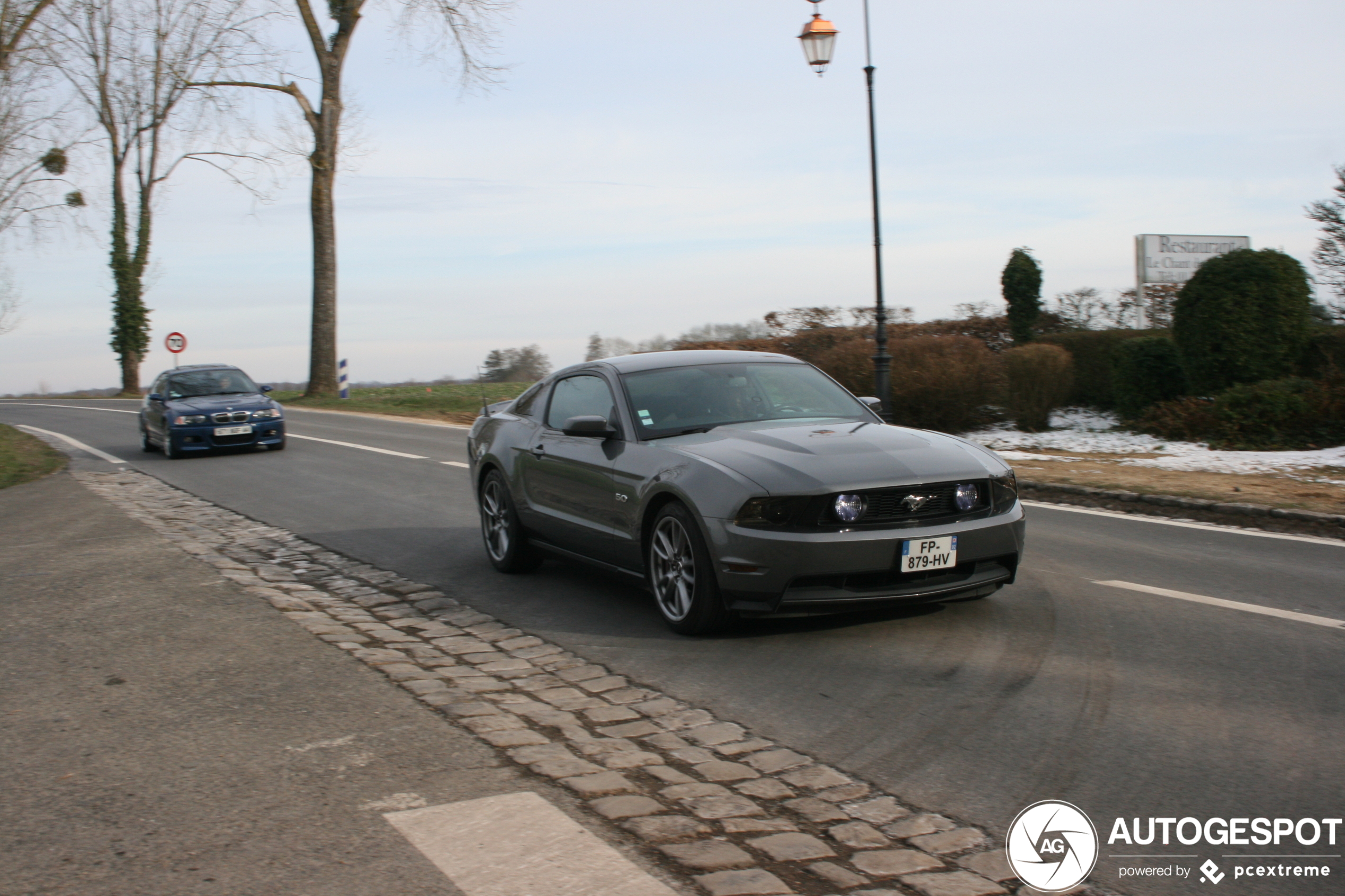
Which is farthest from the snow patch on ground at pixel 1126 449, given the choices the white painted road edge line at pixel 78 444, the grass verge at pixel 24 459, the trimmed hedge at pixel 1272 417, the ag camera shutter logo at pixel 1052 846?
the white painted road edge line at pixel 78 444

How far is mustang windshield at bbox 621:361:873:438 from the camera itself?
22.5 ft

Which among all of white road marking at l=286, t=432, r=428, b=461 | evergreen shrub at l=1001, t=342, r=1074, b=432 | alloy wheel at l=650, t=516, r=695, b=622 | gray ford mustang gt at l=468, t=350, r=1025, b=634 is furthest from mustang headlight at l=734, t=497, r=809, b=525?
evergreen shrub at l=1001, t=342, r=1074, b=432

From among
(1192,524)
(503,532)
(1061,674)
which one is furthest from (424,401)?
(1061,674)

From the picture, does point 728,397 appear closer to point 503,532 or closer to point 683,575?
point 683,575

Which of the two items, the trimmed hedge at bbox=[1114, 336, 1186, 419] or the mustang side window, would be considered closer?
the mustang side window

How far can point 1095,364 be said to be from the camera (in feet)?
72.3

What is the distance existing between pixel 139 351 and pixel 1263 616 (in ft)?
170

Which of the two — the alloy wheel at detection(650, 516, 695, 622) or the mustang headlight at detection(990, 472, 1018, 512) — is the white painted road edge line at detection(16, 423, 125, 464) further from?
the mustang headlight at detection(990, 472, 1018, 512)

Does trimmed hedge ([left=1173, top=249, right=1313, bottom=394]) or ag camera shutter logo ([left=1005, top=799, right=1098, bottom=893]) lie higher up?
trimmed hedge ([left=1173, top=249, right=1313, bottom=394])

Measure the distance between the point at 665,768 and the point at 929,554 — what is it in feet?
6.74

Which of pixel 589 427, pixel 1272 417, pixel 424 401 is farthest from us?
pixel 424 401

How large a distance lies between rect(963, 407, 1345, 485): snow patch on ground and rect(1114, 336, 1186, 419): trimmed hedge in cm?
55

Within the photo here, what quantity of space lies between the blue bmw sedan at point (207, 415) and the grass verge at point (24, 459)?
1.51 metres

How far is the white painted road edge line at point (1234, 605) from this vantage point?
19.9ft
